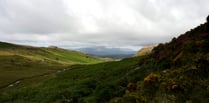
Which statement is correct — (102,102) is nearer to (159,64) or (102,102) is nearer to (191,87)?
(191,87)

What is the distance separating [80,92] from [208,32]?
48.1 ft

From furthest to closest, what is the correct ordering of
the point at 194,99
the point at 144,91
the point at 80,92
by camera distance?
the point at 80,92 < the point at 144,91 < the point at 194,99

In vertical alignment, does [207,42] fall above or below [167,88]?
above

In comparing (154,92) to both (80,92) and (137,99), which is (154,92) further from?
(80,92)

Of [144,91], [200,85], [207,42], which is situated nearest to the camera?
[200,85]

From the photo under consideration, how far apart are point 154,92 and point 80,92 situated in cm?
1561

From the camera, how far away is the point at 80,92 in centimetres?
3253

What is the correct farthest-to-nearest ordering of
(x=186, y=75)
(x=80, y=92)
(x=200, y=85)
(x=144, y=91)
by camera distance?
(x=80, y=92) < (x=186, y=75) < (x=144, y=91) < (x=200, y=85)

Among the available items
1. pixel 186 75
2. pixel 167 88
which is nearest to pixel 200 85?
pixel 167 88

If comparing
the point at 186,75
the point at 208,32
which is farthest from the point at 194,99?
the point at 208,32

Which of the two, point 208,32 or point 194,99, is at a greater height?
point 208,32

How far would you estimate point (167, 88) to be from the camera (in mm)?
17891

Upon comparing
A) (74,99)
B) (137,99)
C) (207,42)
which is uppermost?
(207,42)

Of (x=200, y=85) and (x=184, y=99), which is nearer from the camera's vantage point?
(x=184, y=99)
